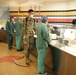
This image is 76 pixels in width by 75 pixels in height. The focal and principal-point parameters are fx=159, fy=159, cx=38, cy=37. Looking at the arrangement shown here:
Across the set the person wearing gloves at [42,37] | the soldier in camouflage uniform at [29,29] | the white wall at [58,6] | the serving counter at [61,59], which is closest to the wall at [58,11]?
the white wall at [58,6]

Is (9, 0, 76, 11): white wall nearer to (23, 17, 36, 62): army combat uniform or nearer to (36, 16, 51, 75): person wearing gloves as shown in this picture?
(23, 17, 36, 62): army combat uniform

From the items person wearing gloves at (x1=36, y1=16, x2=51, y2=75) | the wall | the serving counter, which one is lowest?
the serving counter

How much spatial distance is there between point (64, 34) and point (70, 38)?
18 cm

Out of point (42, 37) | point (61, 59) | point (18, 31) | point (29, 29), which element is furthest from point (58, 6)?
point (61, 59)

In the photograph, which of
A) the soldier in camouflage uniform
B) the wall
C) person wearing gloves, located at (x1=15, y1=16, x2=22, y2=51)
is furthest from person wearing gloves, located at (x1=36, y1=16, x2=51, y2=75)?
the wall

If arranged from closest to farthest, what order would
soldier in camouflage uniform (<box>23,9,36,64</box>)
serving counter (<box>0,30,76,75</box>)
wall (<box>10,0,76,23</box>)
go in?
A: serving counter (<box>0,30,76,75</box>) < soldier in camouflage uniform (<box>23,9,36,64</box>) < wall (<box>10,0,76,23</box>)

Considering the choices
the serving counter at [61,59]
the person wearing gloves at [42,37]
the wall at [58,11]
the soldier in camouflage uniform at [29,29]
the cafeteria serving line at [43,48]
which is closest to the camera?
the serving counter at [61,59]

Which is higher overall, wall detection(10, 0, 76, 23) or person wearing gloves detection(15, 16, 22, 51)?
wall detection(10, 0, 76, 23)

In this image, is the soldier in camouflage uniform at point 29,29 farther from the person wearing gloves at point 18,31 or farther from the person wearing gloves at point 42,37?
the person wearing gloves at point 18,31

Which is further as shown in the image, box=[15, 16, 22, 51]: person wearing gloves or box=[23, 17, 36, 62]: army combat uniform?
box=[15, 16, 22, 51]: person wearing gloves

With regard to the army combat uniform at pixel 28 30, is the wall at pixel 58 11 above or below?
above

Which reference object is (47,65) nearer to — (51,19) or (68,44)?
(68,44)

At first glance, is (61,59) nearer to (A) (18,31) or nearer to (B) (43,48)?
(B) (43,48)

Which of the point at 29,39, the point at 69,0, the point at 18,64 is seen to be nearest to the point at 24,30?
the point at 29,39
